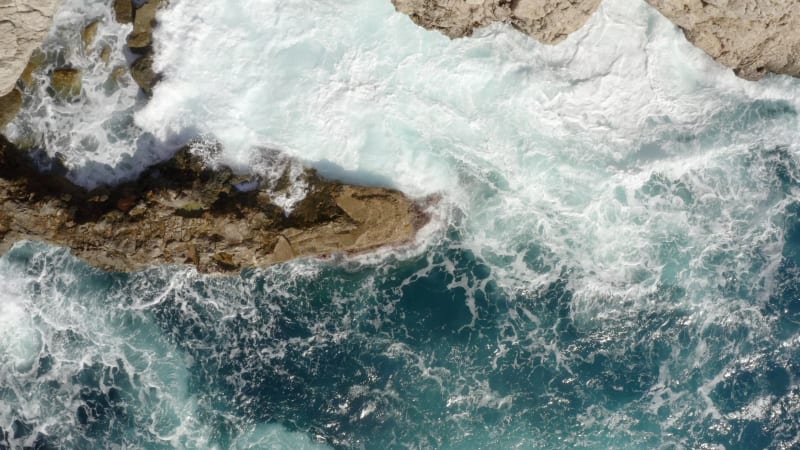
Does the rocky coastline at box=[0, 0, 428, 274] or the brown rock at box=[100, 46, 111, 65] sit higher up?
the brown rock at box=[100, 46, 111, 65]

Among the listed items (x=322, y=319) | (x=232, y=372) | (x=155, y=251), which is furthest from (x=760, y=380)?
(x=155, y=251)

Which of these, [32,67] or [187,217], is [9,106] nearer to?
[32,67]

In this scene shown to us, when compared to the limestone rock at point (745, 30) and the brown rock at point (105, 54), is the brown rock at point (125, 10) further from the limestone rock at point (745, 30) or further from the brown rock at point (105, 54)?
the limestone rock at point (745, 30)

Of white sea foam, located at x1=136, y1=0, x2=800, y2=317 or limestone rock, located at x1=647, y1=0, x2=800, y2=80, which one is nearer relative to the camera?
limestone rock, located at x1=647, y1=0, x2=800, y2=80

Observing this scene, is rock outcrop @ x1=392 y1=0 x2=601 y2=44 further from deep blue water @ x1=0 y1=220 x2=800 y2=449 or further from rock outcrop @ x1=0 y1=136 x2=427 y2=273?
deep blue water @ x1=0 y1=220 x2=800 y2=449

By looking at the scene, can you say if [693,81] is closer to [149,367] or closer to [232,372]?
[232,372]

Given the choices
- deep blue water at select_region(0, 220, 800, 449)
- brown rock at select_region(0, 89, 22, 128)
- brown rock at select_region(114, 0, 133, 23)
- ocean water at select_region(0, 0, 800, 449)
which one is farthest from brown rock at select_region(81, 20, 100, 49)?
deep blue water at select_region(0, 220, 800, 449)
